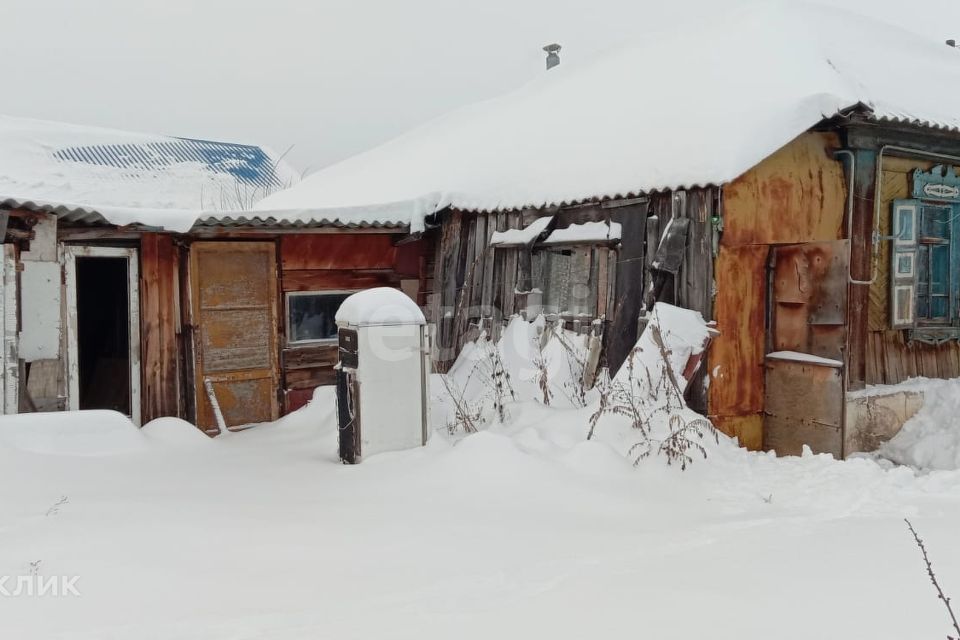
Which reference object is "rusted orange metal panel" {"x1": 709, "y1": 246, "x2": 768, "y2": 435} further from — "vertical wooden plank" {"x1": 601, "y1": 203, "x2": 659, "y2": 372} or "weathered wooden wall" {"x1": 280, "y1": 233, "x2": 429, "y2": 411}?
"weathered wooden wall" {"x1": 280, "y1": 233, "x2": 429, "y2": 411}

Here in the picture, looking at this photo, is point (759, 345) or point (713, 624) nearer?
point (713, 624)

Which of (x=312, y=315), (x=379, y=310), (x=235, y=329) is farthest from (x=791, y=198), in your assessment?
(x=235, y=329)

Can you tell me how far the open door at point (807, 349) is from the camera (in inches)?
237

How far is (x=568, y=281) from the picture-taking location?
25.6ft

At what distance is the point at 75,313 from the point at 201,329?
4.01ft

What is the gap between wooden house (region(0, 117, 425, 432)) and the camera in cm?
664

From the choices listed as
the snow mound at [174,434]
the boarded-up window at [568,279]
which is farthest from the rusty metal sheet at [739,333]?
the snow mound at [174,434]

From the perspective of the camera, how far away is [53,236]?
673cm

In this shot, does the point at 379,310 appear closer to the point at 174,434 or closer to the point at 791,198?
the point at 174,434

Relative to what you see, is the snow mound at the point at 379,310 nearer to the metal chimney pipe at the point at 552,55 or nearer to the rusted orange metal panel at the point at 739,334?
the rusted orange metal panel at the point at 739,334

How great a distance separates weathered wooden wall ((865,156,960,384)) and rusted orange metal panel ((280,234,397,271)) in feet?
18.1

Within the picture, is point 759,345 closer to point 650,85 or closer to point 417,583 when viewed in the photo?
point 650,85

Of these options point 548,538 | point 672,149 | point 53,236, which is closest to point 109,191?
point 53,236

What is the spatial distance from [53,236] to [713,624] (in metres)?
6.71
